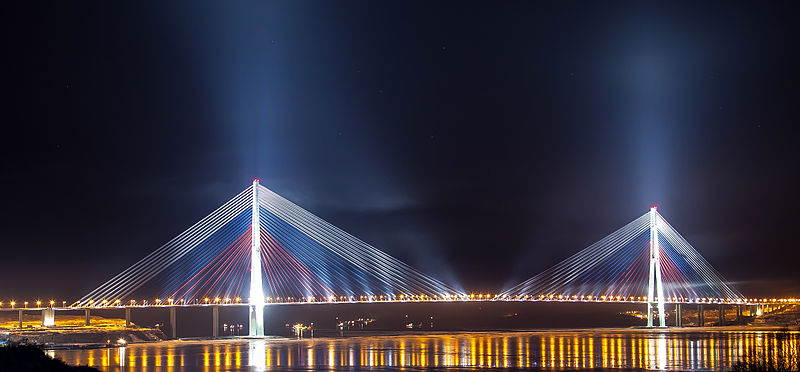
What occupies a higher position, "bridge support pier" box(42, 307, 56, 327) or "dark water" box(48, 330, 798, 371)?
"bridge support pier" box(42, 307, 56, 327)

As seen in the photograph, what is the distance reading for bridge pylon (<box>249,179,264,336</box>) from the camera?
83438 mm

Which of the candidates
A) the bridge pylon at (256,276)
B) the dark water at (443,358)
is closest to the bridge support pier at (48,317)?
the bridge pylon at (256,276)

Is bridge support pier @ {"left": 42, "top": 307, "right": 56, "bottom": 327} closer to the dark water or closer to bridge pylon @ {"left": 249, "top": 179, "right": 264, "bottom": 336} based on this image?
bridge pylon @ {"left": 249, "top": 179, "right": 264, "bottom": 336}

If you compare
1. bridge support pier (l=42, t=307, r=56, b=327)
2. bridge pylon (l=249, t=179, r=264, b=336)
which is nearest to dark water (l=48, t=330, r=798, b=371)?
bridge pylon (l=249, t=179, r=264, b=336)

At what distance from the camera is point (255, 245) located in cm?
8419

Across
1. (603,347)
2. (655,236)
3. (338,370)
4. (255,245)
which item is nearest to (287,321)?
(655,236)

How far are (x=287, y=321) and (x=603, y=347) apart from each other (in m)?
130

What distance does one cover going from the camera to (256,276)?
83.3m

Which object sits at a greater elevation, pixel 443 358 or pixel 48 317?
pixel 48 317

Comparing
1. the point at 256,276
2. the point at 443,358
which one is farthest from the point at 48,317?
the point at 443,358

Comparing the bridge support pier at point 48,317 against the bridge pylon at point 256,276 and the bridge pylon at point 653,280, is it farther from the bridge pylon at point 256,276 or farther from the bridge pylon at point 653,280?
the bridge pylon at point 653,280

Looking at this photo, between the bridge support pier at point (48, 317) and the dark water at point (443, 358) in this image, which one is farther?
the bridge support pier at point (48, 317)

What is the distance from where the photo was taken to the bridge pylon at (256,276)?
274 feet

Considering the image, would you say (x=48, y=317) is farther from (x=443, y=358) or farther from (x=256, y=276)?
(x=443, y=358)
